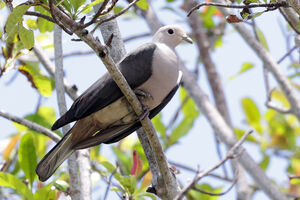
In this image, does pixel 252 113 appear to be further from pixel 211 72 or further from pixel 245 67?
pixel 245 67

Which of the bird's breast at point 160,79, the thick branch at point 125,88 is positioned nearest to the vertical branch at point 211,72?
the bird's breast at point 160,79

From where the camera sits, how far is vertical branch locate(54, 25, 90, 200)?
132 inches

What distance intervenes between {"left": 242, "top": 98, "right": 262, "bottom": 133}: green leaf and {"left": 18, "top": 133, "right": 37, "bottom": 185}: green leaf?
Answer: 3284 mm

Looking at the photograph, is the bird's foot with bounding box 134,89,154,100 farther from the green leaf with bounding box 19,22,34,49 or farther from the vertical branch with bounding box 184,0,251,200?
the vertical branch with bounding box 184,0,251,200

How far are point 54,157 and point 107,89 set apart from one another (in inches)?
24.3

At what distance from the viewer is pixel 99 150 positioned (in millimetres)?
5129

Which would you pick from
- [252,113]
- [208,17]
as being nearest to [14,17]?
[252,113]

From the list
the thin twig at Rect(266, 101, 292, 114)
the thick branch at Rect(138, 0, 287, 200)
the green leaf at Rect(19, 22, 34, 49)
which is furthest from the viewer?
the thin twig at Rect(266, 101, 292, 114)

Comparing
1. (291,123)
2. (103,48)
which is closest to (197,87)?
(291,123)

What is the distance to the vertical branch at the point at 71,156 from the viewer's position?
335 centimetres

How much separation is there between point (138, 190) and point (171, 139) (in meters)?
1.40

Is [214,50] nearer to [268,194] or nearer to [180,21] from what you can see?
[180,21]

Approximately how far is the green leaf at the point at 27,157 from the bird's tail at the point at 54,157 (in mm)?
160

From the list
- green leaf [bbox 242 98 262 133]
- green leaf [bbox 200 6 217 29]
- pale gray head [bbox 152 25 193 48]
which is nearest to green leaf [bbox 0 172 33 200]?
pale gray head [bbox 152 25 193 48]
